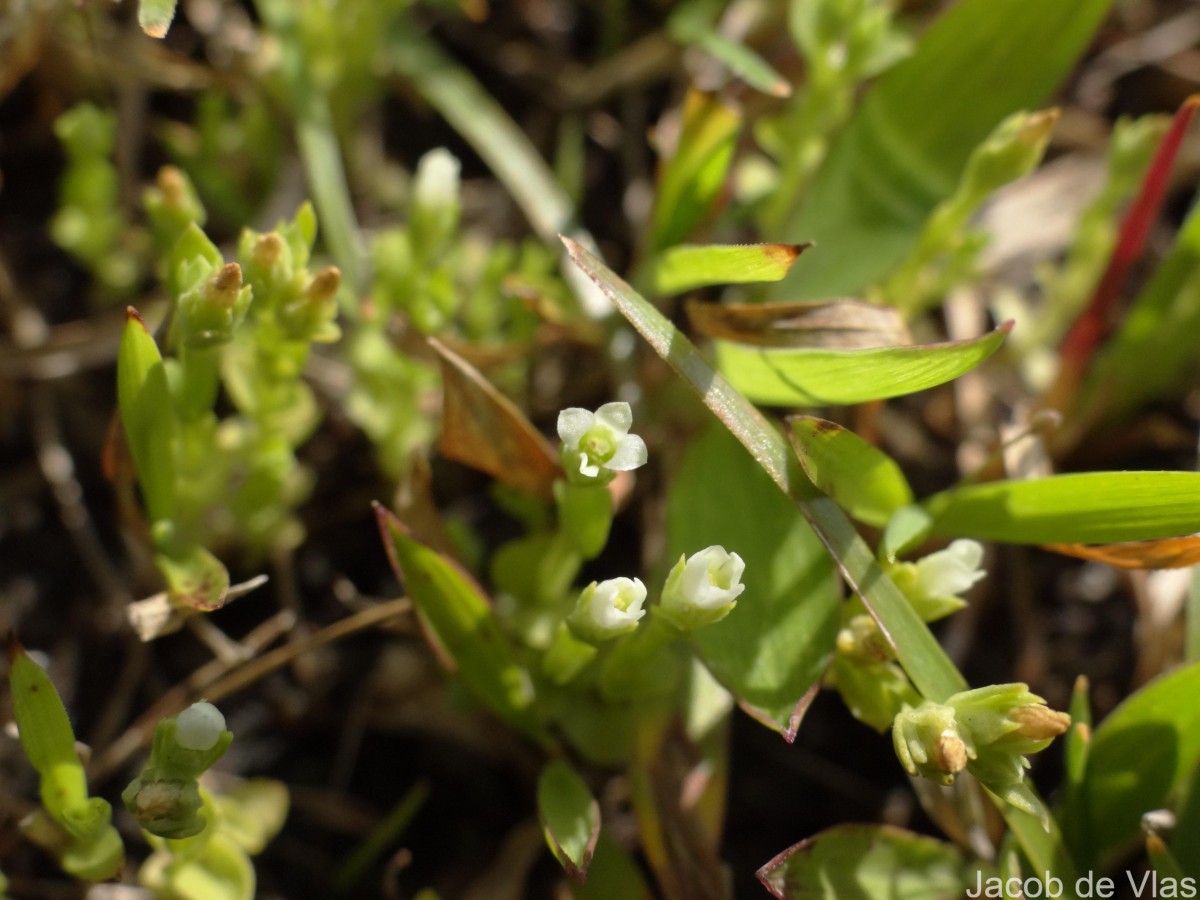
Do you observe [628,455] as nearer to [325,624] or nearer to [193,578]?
[193,578]

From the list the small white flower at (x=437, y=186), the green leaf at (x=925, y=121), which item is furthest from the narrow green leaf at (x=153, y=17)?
the green leaf at (x=925, y=121)

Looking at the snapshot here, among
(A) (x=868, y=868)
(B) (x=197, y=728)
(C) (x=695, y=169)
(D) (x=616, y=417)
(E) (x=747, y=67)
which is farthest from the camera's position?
(E) (x=747, y=67)

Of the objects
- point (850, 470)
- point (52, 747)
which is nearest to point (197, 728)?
point (52, 747)

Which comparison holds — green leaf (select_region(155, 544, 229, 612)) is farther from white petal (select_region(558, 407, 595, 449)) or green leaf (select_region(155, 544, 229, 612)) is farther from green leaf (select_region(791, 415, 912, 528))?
green leaf (select_region(791, 415, 912, 528))

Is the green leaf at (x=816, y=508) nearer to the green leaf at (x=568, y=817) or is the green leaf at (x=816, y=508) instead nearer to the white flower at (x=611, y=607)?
the white flower at (x=611, y=607)

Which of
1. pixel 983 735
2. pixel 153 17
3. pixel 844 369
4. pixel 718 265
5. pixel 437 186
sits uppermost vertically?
pixel 153 17
